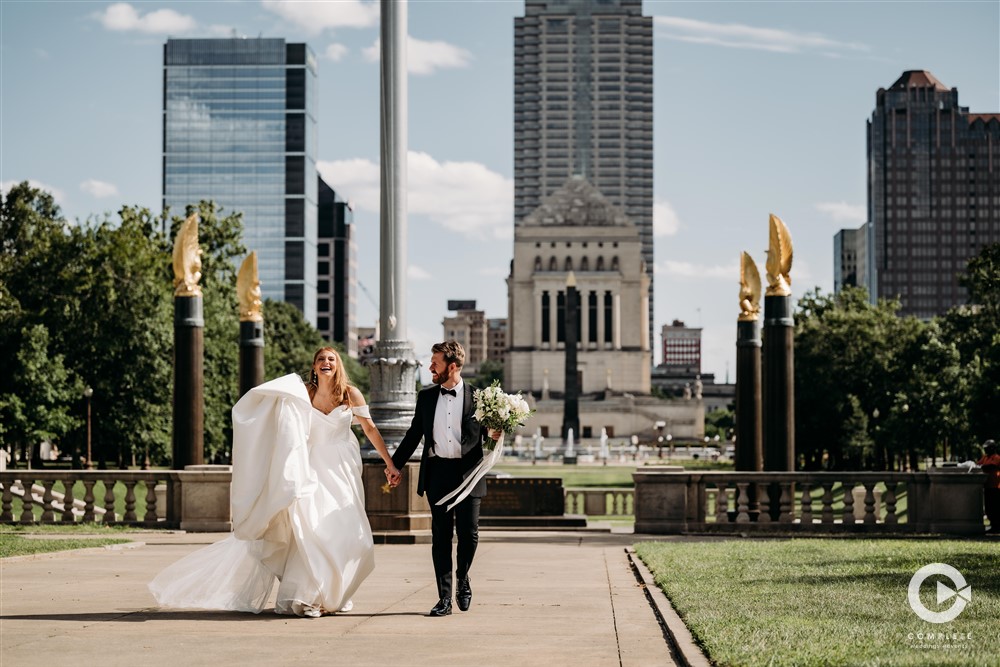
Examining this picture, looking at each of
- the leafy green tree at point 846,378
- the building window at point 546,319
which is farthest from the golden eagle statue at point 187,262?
the building window at point 546,319

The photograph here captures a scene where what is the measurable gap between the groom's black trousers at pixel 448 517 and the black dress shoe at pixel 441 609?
210mm

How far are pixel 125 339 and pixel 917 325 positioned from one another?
133 feet

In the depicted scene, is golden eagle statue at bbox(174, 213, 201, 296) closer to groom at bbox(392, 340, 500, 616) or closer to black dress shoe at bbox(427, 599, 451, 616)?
groom at bbox(392, 340, 500, 616)

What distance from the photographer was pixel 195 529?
25266mm

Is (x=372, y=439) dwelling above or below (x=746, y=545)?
above

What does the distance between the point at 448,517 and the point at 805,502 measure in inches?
535

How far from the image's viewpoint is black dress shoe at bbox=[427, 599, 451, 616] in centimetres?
1266

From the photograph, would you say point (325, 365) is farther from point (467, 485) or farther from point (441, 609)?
point (441, 609)

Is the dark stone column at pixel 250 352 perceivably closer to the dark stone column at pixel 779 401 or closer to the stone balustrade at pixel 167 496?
the stone balustrade at pixel 167 496

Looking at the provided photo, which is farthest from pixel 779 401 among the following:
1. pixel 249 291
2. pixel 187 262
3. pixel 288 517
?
pixel 288 517

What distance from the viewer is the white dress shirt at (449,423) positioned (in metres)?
13.2

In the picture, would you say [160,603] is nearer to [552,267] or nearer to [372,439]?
[372,439]

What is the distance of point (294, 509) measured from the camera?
1251 cm

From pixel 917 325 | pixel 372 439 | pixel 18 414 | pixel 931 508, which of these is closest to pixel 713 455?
pixel 917 325
